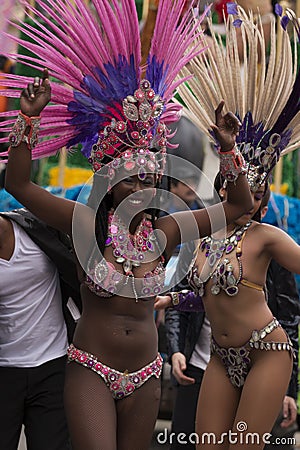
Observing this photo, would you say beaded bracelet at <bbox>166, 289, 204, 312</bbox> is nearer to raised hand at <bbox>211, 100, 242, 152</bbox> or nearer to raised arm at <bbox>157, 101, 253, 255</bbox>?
raised arm at <bbox>157, 101, 253, 255</bbox>

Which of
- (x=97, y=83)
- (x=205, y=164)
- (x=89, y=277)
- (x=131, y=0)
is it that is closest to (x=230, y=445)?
(x=89, y=277)

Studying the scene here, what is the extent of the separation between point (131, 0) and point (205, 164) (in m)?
3.99

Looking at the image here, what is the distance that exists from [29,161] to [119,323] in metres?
0.83

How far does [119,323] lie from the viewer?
3746 millimetres

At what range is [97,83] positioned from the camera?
3820mm

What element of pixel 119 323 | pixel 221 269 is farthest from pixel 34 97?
pixel 221 269

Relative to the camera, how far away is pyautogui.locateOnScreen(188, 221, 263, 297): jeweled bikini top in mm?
4320

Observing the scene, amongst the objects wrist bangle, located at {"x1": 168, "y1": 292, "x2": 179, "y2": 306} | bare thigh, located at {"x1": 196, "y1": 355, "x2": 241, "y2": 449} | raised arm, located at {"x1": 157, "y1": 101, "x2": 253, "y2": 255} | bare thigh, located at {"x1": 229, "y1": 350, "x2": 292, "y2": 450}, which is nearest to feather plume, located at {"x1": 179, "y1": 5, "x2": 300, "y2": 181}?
raised arm, located at {"x1": 157, "y1": 101, "x2": 253, "y2": 255}

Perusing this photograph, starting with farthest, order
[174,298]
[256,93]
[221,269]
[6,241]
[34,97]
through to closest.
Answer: [174,298], [256,93], [221,269], [6,241], [34,97]

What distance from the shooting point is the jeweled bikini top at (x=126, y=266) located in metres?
3.71

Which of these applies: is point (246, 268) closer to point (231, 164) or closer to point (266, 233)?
point (266, 233)

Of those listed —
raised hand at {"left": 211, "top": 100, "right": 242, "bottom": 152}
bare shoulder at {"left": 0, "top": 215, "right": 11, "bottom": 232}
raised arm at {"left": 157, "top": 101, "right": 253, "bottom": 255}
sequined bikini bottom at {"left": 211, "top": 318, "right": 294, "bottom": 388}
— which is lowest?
sequined bikini bottom at {"left": 211, "top": 318, "right": 294, "bottom": 388}

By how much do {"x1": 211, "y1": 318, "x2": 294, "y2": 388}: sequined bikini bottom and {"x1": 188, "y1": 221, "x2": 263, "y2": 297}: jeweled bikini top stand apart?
0.23m

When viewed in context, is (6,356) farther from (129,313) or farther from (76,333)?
(129,313)
